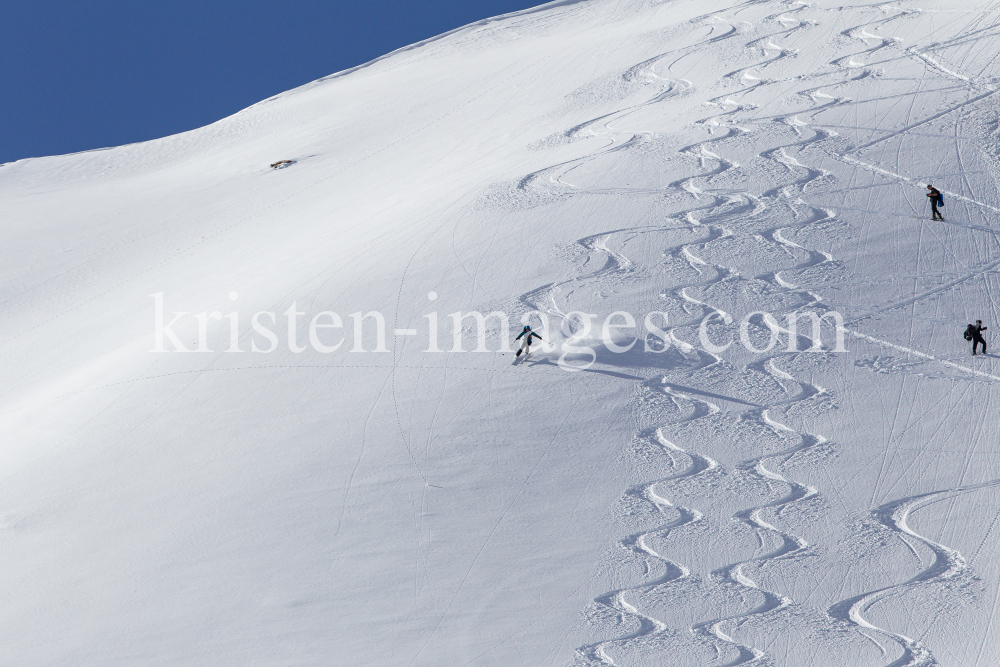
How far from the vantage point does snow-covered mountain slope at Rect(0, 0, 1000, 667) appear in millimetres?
13117

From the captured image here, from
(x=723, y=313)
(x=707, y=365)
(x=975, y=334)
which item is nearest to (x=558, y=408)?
(x=707, y=365)

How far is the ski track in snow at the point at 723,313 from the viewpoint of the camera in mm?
12781

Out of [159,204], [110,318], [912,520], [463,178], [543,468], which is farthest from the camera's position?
[159,204]

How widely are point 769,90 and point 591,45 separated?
988 centimetres

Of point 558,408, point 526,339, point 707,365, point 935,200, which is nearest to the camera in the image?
point 558,408

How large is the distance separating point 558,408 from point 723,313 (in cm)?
377

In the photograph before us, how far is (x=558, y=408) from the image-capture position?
52.7 feet

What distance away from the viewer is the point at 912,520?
13.8 metres

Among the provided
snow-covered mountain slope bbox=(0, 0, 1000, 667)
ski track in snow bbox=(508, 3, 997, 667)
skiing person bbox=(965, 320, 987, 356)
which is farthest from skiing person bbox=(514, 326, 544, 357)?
skiing person bbox=(965, 320, 987, 356)

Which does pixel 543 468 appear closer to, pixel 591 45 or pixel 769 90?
pixel 769 90

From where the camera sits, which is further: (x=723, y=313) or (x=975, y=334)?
(x=723, y=313)

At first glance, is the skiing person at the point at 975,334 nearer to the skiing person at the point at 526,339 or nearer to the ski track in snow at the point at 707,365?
the ski track in snow at the point at 707,365

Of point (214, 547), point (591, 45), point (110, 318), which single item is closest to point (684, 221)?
point (214, 547)

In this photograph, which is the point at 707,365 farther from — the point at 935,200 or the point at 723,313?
the point at 935,200
